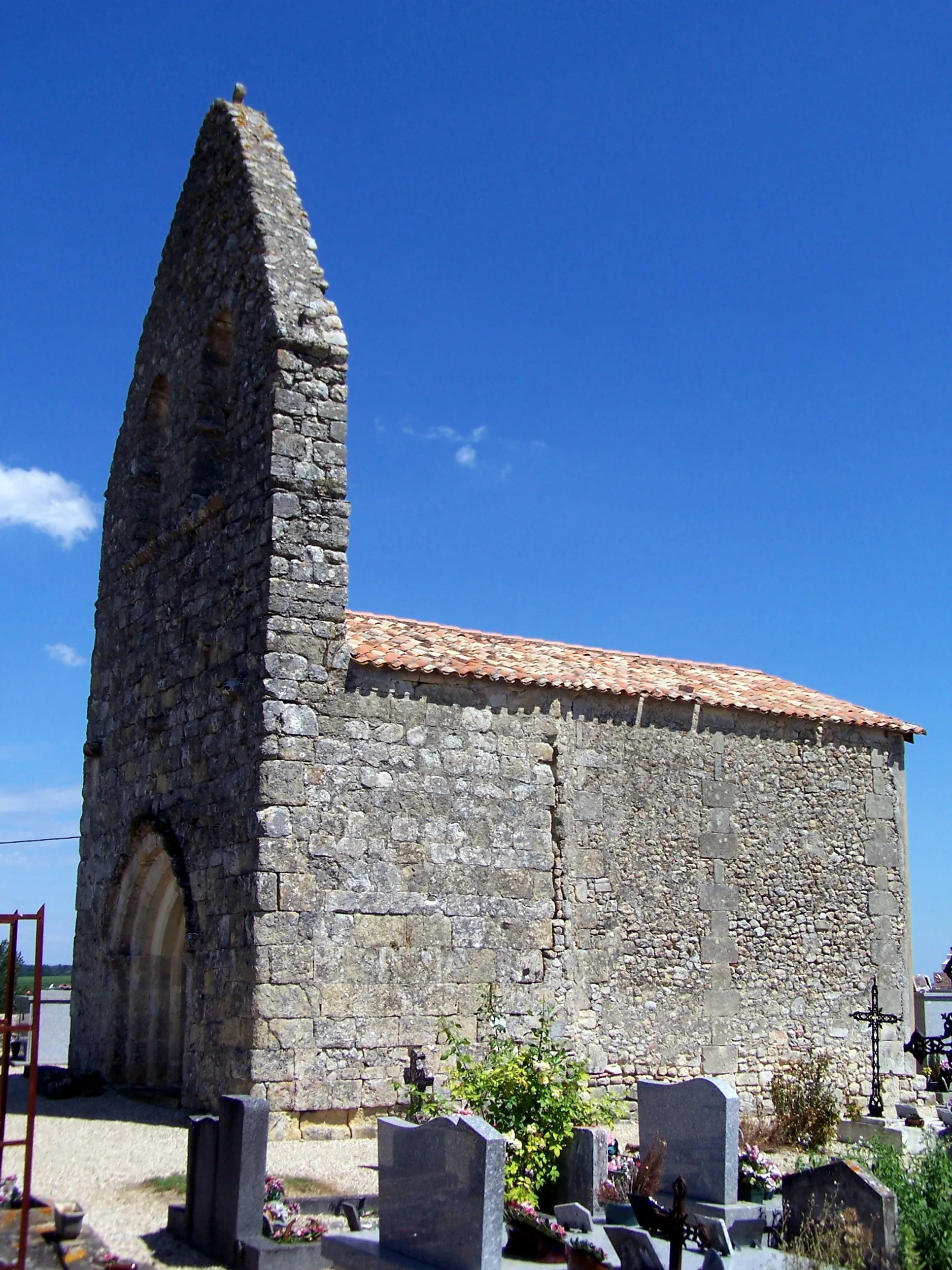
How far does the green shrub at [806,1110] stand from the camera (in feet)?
41.2

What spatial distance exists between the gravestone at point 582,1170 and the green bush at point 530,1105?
0.20 ft

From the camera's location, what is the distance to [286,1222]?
813 cm

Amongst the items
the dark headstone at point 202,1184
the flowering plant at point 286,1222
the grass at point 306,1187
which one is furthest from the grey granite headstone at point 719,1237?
the dark headstone at point 202,1184

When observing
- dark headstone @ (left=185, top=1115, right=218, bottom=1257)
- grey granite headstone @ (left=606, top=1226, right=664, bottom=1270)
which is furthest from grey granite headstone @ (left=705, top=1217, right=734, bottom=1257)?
dark headstone @ (left=185, top=1115, right=218, bottom=1257)

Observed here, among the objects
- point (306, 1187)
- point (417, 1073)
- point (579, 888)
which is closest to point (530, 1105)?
point (306, 1187)

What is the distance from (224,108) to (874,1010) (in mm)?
12541

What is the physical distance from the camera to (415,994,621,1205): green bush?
29.5 feet

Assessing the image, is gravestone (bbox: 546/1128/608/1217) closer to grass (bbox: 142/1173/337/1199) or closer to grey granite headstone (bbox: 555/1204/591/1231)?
grey granite headstone (bbox: 555/1204/591/1231)

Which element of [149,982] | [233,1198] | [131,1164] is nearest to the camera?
[233,1198]

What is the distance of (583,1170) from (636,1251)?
64.8 inches

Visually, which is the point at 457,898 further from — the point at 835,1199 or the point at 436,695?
the point at 835,1199

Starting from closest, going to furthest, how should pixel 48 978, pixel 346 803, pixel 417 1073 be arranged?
1. pixel 417 1073
2. pixel 346 803
3. pixel 48 978

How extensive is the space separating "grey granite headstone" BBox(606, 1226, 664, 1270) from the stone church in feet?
15.1

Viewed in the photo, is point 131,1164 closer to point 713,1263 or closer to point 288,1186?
point 288,1186
